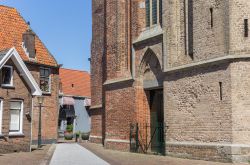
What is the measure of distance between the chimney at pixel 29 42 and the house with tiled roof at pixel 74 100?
20.1 m

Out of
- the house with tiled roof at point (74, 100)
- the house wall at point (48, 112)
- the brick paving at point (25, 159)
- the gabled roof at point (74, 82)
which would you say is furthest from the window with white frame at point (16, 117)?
the gabled roof at point (74, 82)

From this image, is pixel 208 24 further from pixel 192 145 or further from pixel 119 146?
pixel 119 146

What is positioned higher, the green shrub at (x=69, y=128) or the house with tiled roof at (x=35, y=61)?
A: the house with tiled roof at (x=35, y=61)

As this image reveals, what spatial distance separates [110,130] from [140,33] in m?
6.58

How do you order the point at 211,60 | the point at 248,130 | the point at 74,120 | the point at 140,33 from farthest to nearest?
the point at 74,120
the point at 140,33
the point at 211,60
the point at 248,130

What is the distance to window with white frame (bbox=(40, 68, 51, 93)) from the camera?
34031mm

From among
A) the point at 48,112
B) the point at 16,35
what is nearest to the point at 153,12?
the point at 16,35

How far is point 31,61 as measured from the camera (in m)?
32.7

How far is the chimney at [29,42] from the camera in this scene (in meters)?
33.2

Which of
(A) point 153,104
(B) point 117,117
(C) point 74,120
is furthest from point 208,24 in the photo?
(C) point 74,120

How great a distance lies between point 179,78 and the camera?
2066 cm

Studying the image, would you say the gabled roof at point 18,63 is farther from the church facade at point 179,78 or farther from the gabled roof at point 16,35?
the gabled roof at point 16,35

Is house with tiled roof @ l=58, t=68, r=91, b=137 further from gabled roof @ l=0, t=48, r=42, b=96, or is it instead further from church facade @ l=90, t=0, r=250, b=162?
gabled roof @ l=0, t=48, r=42, b=96

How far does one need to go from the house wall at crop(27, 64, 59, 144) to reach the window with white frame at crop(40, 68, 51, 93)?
0.38 m
